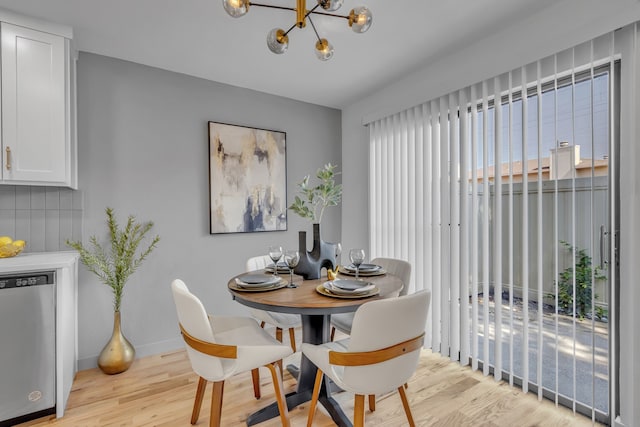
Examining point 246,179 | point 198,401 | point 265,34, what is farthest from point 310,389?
point 265,34

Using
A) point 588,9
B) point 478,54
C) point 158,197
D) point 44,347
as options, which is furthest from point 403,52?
point 44,347

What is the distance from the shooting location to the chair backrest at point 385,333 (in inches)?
54.7

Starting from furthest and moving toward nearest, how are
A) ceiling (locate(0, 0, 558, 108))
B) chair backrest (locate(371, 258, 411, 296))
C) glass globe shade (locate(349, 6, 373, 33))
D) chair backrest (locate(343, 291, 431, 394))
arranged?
chair backrest (locate(371, 258, 411, 296)) < ceiling (locate(0, 0, 558, 108)) < glass globe shade (locate(349, 6, 373, 33)) < chair backrest (locate(343, 291, 431, 394))

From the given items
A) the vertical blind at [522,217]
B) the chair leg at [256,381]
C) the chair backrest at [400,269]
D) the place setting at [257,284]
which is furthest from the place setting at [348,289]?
the vertical blind at [522,217]

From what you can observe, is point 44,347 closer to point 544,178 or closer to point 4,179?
point 4,179

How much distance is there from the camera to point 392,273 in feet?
8.50

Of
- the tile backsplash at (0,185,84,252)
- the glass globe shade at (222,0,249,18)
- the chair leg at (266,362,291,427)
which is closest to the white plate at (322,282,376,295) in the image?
the chair leg at (266,362,291,427)

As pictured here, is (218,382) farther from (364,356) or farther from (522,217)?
(522,217)

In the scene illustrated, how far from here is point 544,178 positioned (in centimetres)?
211

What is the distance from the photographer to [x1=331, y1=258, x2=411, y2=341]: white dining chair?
226cm

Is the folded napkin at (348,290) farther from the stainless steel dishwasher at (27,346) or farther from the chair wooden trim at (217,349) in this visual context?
the stainless steel dishwasher at (27,346)

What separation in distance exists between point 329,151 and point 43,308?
305 cm

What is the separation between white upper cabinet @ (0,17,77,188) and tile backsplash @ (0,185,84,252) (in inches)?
10.6

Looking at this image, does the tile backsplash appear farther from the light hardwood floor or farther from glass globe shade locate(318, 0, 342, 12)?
glass globe shade locate(318, 0, 342, 12)
